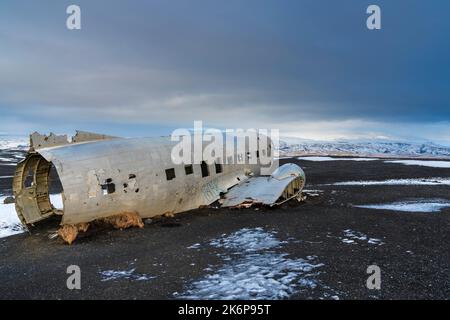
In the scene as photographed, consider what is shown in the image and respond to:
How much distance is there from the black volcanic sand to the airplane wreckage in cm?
77

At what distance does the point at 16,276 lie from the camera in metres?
11.8

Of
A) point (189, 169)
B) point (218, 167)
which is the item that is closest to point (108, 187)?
point (189, 169)

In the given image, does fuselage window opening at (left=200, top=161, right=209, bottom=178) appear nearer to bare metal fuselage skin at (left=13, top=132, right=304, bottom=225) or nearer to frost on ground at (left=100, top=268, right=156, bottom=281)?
bare metal fuselage skin at (left=13, top=132, right=304, bottom=225)

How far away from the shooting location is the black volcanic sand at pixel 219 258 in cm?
1017

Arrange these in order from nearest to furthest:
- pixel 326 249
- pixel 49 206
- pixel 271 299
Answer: pixel 271 299, pixel 326 249, pixel 49 206

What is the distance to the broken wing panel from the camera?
20.4 m

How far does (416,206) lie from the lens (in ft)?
71.3

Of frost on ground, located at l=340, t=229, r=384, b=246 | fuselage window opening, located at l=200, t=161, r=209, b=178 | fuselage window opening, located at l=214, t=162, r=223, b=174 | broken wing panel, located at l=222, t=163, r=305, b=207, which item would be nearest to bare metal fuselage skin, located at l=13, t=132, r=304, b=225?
fuselage window opening, located at l=200, t=161, r=209, b=178

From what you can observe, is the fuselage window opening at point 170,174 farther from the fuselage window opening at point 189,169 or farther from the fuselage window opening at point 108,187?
the fuselage window opening at point 108,187

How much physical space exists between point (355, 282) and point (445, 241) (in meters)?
6.63

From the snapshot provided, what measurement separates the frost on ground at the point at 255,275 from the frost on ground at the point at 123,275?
1860 millimetres

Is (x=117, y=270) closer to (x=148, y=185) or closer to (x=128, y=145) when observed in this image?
(x=148, y=185)

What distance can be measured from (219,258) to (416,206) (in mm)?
15073

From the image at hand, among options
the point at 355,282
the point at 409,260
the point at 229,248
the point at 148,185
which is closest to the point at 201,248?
the point at 229,248
